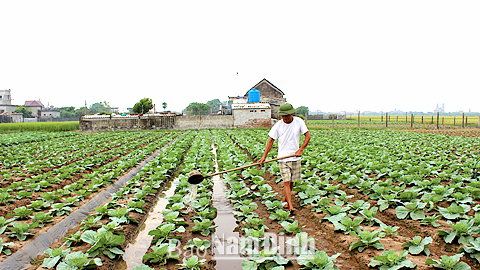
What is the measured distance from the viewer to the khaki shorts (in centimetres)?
462

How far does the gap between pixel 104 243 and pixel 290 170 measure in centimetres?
300

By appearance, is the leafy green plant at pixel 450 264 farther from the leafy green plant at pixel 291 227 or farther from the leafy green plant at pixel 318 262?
the leafy green plant at pixel 291 227

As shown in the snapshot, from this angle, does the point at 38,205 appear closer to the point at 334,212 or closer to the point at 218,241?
the point at 218,241

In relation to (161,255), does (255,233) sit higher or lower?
higher

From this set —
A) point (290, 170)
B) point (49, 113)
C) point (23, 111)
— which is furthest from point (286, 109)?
point (49, 113)

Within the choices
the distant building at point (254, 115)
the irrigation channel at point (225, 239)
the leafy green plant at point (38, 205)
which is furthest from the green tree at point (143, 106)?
the irrigation channel at point (225, 239)

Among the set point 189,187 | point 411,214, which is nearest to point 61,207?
point 189,187

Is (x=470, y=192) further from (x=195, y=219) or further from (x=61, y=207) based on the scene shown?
(x=61, y=207)

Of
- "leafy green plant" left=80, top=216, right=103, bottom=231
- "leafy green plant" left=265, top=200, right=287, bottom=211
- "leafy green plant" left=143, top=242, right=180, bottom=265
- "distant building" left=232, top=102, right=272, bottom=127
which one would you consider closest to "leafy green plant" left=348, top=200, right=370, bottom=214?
"leafy green plant" left=265, top=200, right=287, bottom=211

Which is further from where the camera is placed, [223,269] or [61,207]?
[61,207]

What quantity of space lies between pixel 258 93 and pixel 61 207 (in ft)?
94.7

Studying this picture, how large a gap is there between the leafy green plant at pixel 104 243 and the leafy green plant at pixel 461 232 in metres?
4.02

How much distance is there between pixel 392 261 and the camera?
2.72m

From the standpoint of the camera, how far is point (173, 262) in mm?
3219
